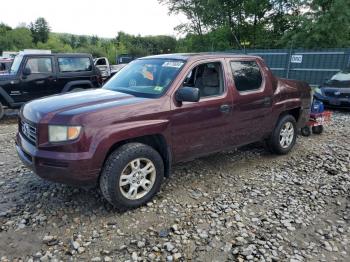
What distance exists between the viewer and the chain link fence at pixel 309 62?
44.3 feet

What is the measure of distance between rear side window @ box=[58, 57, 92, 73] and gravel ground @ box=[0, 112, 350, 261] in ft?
16.9

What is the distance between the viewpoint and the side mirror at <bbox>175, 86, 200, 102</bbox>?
3535mm

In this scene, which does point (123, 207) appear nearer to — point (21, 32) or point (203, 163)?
point (203, 163)

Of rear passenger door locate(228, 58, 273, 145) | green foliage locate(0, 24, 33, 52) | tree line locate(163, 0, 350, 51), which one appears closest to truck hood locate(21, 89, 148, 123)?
rear passenger door locate(228, 58, 273, 145)

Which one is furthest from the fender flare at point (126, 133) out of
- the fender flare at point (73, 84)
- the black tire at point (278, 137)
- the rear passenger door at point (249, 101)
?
the fender flare at point (73, 84)

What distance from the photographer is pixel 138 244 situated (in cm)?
299

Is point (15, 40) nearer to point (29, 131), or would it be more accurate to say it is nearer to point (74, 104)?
point (29, 131)

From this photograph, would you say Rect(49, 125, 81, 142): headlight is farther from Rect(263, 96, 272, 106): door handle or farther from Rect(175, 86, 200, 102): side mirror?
Rect(263, 96, 272, 106): door handle

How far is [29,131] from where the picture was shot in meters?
A: 3.42

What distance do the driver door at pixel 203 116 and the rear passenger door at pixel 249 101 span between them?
0.61ft

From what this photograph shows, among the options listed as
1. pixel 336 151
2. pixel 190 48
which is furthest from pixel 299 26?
pixel 336 151

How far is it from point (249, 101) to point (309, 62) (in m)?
11.7

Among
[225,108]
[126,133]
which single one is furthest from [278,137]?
[126,133]

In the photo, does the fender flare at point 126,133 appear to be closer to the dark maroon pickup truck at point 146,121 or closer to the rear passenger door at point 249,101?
the dark maroon pickup truck at point 146,121
